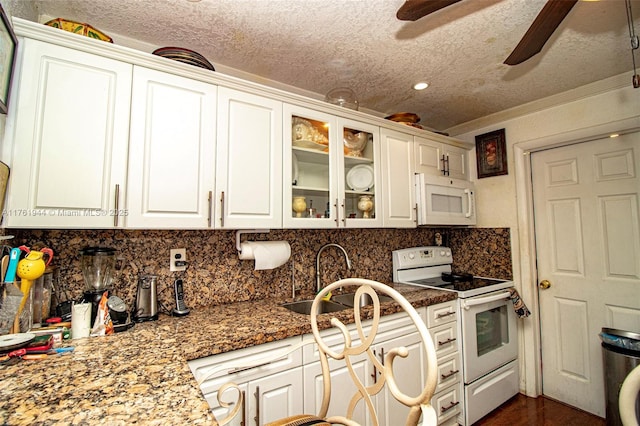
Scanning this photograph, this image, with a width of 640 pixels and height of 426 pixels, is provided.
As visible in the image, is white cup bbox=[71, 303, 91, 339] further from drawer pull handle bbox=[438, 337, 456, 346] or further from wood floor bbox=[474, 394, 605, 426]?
wood floor bbox=[474, 394, 605, 426]

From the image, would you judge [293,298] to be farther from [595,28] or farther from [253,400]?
[595,28]

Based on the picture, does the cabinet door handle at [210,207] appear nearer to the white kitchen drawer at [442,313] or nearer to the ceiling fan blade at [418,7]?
the ceiling fan blade at [418,7]

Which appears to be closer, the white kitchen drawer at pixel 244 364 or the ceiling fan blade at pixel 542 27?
the ceiling fan blade at pixel 542 27

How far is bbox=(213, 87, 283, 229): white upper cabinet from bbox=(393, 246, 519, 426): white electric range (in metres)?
1.39

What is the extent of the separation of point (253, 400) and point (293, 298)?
2.56ft

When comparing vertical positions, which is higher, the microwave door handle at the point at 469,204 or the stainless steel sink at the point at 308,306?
the microwave door handle at the point at 469,204

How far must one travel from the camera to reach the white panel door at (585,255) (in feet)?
6.86

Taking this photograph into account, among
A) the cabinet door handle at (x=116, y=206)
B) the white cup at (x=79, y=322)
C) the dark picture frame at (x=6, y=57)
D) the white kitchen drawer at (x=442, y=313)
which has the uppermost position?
the dark picture frame at (x=6, y=57)

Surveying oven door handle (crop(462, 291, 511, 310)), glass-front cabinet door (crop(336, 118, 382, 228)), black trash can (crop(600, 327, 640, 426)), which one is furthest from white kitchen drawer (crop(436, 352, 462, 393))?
glass-front cabinet door (crop(336, 118, 382, 228))

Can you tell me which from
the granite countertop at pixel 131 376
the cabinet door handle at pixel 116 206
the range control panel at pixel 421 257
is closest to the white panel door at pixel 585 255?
the range control panel at pixel 421 257

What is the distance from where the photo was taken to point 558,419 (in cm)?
214

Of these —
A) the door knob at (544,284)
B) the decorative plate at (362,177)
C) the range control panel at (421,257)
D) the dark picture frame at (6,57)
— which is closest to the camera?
the dark picture frame at (6,57)

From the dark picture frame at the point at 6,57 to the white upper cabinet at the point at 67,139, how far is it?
6cm

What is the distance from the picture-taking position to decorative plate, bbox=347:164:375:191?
84.1 inches
